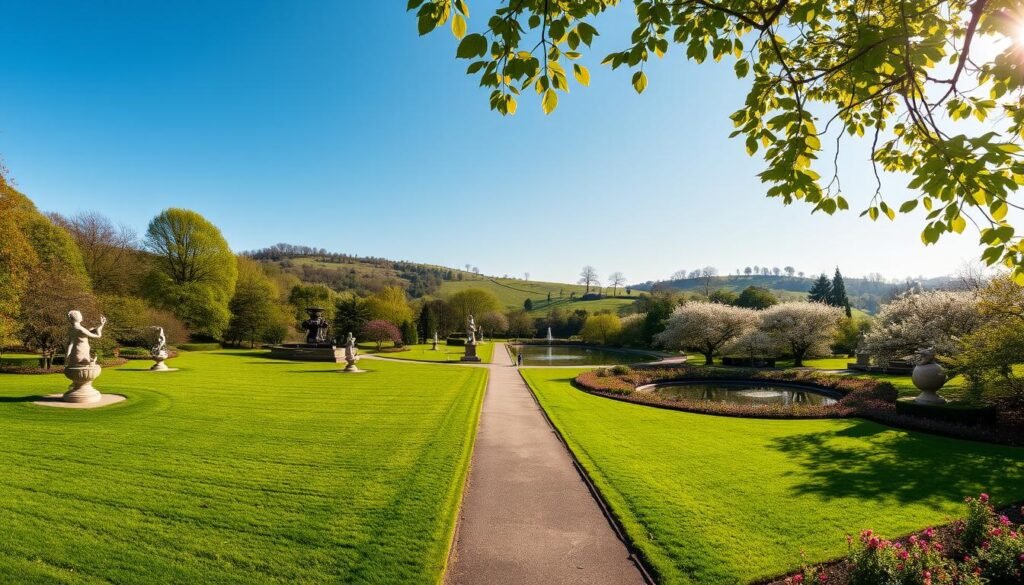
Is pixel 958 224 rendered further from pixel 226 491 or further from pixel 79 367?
pixel 79 367

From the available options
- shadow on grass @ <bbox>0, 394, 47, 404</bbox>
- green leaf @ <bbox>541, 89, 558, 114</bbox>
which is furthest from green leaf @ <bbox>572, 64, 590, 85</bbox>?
shadow on grass @ <bbox>0, 394, 47, 404</bbox>

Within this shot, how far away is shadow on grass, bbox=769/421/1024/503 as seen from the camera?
320 inches

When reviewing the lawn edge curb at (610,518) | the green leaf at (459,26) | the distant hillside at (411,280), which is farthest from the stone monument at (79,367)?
the distant hillside at (411,280)

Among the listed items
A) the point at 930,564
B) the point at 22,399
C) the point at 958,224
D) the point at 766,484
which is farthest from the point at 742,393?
the point at 22,399

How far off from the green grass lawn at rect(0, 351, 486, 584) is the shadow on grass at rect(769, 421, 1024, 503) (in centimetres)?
738

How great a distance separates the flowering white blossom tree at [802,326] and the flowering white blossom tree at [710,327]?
1870 mm

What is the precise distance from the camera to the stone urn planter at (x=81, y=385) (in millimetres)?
13727

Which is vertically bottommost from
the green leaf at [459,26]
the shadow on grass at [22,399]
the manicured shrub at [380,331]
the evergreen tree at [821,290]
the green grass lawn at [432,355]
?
the green grass lawn at [432,355]

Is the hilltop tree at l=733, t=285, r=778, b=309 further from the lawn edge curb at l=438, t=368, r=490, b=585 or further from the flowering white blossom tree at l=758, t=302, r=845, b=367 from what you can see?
the lawn edge curb at l=438, t=368, r=490, b=585

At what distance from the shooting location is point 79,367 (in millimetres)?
13953

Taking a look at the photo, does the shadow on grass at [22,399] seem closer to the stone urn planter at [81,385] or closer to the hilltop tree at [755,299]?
the stone urn planter at [81,385]

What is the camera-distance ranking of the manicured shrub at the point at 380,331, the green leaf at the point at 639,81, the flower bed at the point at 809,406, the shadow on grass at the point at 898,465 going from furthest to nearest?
the manicured shrub at the point at 380,331, the flower bed at the point at 809,406, the shadow on grass at the point at 898,465, the green leaf at the point at 639,81

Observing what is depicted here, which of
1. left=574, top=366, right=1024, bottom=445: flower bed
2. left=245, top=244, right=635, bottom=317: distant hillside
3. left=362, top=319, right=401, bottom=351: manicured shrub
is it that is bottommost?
left=574, top=366, right=1024, bottom=445: flower bed

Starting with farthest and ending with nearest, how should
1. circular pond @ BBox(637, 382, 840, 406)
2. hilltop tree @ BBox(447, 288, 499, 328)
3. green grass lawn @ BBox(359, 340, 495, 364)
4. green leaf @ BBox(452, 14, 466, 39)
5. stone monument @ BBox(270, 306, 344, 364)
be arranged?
hilltop tree @ BBox(447, 288, 499, 328) < green grass lawn @ BBox(359, 340, 495, 364) < stone monument @ BBox(270, 306, 344, 364) < circular pond @ BBox(637, 382, 840, 406) < green leaf @ BBox(452, 14, 466, 39)
